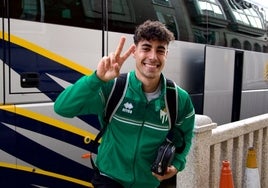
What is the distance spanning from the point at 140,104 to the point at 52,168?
1919mm

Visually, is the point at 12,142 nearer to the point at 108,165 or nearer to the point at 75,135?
the point at 75,135

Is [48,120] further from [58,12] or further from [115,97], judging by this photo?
[115,97]

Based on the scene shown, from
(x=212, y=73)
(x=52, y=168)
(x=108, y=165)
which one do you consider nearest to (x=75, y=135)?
(x=52, y=168)

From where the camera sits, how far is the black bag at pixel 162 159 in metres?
2.13

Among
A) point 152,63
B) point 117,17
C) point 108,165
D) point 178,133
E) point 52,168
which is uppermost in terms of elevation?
point 117,17

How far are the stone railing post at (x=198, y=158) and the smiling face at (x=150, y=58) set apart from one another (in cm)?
131

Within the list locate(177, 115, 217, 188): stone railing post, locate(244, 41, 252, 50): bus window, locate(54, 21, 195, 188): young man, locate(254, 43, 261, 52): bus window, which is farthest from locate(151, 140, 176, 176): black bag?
locate(254, 43, 261, 52): bus window

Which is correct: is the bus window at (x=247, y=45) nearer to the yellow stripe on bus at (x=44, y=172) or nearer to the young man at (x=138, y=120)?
the yellow stripe on bus at (x=44, y=172)

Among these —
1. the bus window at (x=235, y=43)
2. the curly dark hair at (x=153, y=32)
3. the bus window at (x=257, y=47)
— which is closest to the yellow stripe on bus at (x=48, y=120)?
the curly dark hair at (x=153, y=32)

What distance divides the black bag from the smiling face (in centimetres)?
Result: 41

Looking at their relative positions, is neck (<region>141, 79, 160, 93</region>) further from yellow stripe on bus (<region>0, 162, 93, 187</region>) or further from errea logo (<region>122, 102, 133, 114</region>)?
yellow stripe on bus (<region>0, 162, 93, 187</region>)

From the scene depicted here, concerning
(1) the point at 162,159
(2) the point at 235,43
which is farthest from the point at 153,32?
(2) the point at 235,43

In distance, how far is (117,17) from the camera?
4344 mm

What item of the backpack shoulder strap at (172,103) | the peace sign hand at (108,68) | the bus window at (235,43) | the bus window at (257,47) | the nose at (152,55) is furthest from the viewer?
the bus window at (257,47)
